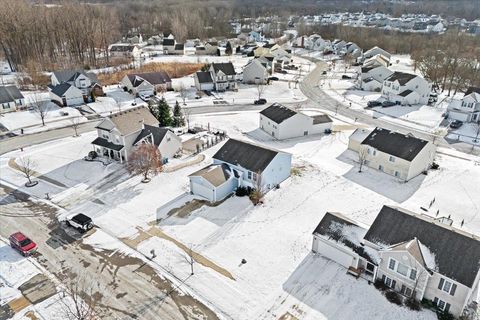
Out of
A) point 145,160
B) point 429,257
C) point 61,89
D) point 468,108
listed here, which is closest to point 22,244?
point 145,160

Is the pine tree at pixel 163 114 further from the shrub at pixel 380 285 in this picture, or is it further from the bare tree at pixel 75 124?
the shrub at pixel 380 285

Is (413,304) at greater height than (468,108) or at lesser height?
lesser

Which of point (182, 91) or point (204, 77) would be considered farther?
point (204, 77)

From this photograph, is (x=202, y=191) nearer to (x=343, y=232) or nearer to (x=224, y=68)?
(x=343, y=232)

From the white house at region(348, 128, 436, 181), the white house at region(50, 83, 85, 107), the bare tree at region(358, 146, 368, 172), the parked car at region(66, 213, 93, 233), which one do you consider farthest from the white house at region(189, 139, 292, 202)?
the white house at region(50, 83, 85, 107)

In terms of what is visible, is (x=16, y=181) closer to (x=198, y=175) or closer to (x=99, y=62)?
(x=198, y=175)

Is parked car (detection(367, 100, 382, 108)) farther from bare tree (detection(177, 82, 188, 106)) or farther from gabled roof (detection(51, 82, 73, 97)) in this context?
gabled roof (detection(51, 82, 73, 97))

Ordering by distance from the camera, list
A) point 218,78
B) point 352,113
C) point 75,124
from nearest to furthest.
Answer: point 75,124
point 352,113
point 218,78
